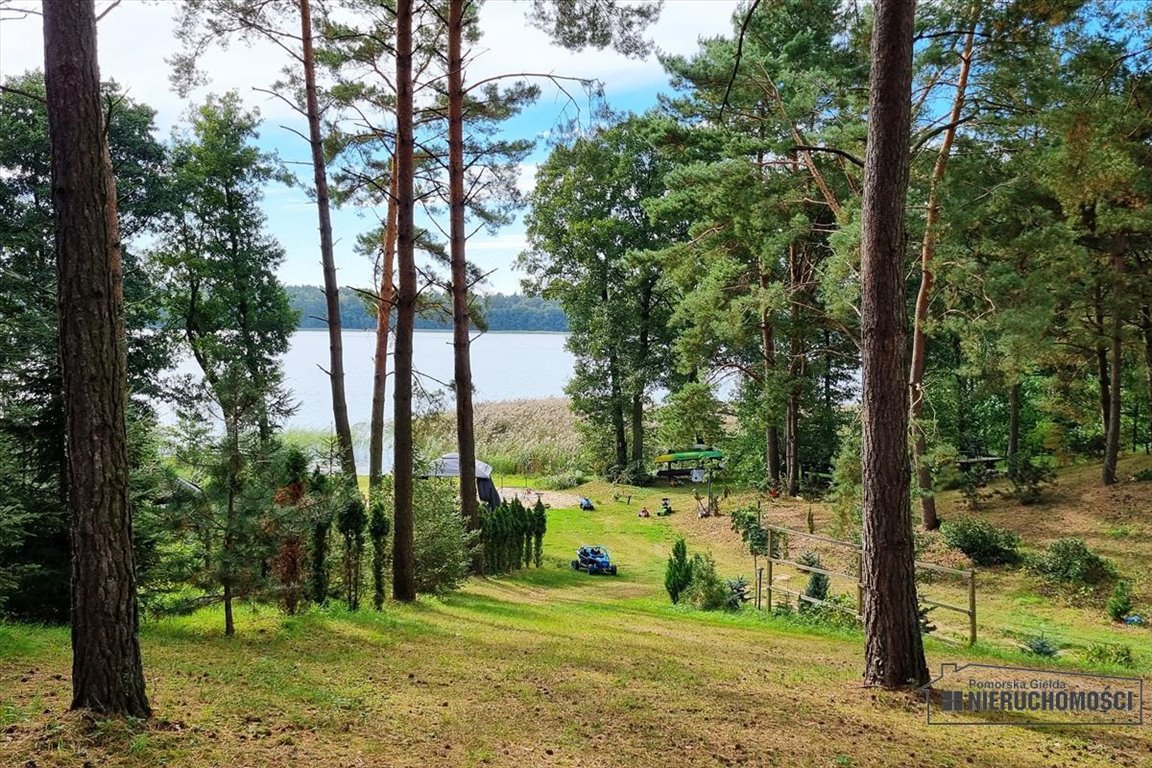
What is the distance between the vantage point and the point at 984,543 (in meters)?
13.1

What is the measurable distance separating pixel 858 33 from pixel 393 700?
8125mm

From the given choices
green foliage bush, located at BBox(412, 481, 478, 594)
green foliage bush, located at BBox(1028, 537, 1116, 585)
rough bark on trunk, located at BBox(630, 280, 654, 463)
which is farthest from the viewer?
rough bark on trunk, located at BBox(630, 280, 654, 463)

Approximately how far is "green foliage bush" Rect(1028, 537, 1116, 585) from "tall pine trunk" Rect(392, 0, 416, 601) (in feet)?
34.7

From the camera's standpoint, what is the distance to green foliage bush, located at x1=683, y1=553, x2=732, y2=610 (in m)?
10.2

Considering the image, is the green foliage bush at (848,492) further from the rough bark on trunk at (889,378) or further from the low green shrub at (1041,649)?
the rough bark on trunk at (889,378)

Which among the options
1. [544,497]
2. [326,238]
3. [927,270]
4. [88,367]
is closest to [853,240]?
[927,270]

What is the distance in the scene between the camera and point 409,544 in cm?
829

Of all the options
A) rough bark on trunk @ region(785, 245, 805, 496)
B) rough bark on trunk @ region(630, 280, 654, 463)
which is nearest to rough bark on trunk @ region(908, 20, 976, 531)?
rough bark on trunk @ region(785, 245, 805, 496)

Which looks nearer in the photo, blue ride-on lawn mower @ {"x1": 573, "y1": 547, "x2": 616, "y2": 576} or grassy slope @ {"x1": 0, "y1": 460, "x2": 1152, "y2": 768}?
grassy slope @ {"x1": 0, "y1": 460, "x2": 1152, "y2": 768}

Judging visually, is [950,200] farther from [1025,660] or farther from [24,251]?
[24,251]

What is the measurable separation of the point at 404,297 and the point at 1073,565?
11.5m

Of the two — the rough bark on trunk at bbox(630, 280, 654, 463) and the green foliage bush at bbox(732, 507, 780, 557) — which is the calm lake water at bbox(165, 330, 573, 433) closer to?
the rough bark on trunk at bbox(630, 280, 654, 463)

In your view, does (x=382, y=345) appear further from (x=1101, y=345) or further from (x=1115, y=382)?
(x=1101, y=345)

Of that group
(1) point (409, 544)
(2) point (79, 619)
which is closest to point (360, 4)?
(1) point (409, 544)
